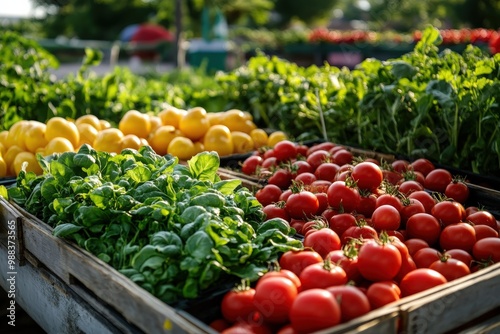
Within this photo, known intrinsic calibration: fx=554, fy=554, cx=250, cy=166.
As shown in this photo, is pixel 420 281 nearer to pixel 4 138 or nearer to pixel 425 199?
pixel 425 199

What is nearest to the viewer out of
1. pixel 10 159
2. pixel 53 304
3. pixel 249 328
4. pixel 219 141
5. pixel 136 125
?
pixel 249 328

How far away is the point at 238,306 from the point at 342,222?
2.69 feet

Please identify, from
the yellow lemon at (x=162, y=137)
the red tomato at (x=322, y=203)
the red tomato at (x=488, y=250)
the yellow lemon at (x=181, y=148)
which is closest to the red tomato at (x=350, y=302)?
the red tomato at (x=488, y=250)

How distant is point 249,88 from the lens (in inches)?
216

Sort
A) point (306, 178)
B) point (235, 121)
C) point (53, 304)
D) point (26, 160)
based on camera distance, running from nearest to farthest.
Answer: point (53, 304), point (306, 178), point (26, 160), point (235, 121)

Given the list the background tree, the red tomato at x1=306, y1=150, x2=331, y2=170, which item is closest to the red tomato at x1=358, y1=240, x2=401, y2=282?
the red tomato at x1=306, y1=150, x2=331, y2=170

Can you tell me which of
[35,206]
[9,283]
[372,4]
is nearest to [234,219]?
[35,206]

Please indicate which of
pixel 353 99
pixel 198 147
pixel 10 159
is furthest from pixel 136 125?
pixel 353 99

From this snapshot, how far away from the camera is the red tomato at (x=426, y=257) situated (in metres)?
2.38

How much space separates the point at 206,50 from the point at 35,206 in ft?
43.5

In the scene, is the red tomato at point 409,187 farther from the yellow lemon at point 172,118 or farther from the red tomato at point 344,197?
the yellow lemon at point 172,118

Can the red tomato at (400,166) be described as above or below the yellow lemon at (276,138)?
above

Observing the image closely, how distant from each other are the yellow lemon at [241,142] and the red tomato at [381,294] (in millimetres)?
2651

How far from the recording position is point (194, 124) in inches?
177
